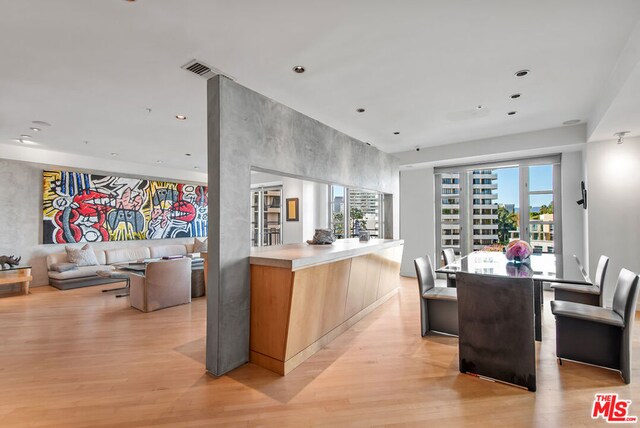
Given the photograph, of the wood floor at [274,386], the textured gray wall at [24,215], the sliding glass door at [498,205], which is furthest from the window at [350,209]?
the textured gray wall at [24,215]

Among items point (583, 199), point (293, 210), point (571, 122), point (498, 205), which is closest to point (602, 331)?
point (583, 199)

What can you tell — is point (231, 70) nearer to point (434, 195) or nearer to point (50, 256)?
point (434, 195)

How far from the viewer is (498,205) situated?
6.48 m

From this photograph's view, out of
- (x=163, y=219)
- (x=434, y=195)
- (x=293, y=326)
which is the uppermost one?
(x=434, y=195)

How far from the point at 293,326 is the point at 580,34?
347 centimetres

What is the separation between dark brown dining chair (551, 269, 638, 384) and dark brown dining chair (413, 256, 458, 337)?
974 millimetres

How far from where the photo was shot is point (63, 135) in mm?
5191

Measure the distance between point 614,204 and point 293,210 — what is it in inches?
265

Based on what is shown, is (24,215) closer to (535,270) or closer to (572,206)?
(535,270)

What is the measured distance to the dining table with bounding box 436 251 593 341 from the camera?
271 cm

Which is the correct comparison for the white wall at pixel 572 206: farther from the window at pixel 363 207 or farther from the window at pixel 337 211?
the window at pixel 337 211

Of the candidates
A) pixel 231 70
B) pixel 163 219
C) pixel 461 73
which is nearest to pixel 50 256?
pixel 163 219

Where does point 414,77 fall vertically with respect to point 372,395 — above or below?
above

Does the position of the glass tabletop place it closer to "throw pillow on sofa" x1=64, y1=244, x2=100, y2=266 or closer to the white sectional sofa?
the white sectional sofa
